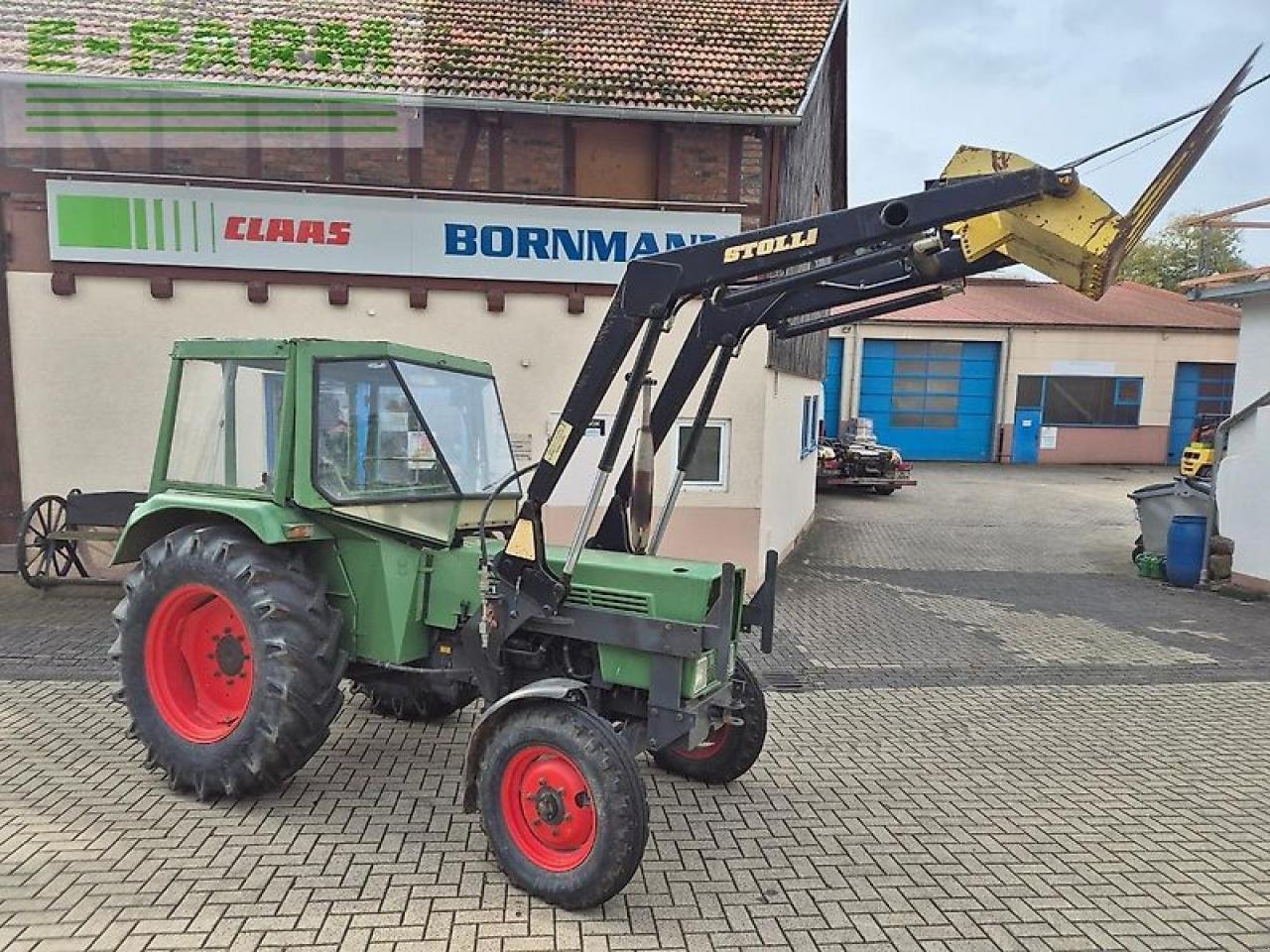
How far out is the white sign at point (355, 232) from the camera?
779 cm

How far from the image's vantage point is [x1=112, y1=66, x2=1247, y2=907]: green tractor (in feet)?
10.4

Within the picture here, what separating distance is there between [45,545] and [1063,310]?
87.6ft

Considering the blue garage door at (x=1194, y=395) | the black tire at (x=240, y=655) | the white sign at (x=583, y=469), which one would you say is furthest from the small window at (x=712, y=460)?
the blue garage door at (x=1194, y=395)

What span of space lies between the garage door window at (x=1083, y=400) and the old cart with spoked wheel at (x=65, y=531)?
23645 millimetres

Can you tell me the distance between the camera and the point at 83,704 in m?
5.29

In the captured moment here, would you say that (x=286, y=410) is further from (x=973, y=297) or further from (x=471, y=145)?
(x=973, y=297)

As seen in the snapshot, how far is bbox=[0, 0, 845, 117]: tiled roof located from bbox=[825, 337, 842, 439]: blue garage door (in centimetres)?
1504

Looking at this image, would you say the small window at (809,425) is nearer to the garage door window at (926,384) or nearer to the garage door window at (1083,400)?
the garage door window at (926,384)

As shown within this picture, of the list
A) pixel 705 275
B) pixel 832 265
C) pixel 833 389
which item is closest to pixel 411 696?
pixel 705 275

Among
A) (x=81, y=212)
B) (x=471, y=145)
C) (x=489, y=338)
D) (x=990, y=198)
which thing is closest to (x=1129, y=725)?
(x=990, y=198)

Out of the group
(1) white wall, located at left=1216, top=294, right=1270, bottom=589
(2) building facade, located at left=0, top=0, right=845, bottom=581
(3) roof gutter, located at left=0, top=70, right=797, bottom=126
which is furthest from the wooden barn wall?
(1) white wall, located at left=1216, top=294, right=1270, bottom=589

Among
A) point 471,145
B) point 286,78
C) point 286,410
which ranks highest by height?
point 286,78

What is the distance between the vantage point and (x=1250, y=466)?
9445mm

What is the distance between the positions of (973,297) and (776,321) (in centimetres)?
2574
